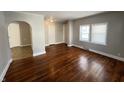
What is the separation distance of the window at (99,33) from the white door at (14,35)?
579 centimetres

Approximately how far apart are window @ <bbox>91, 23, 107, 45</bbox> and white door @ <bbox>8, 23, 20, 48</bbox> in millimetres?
5789

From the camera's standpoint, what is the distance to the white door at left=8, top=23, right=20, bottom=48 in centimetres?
701

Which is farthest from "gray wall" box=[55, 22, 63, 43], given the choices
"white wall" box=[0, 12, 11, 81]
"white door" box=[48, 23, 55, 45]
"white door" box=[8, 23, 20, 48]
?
"white wall" box=[0, 12, 11, 81]

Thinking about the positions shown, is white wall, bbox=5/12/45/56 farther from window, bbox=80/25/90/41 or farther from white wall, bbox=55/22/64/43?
white wall, bbox=55/22/64/43

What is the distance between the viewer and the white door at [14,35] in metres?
7.01

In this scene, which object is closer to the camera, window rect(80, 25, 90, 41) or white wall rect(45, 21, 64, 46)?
window rect(80, 25, 90, 41)

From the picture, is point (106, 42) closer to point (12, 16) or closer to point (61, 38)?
point (12, 16)

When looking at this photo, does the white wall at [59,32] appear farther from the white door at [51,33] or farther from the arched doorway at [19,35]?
the arched doorway at [19,35]

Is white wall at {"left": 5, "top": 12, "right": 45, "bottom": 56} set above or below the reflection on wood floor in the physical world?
above

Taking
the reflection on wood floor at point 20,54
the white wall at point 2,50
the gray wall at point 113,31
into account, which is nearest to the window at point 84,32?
the gray wall at point 113,31

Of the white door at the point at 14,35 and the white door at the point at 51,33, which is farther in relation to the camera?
the white door at the point at 51,33
